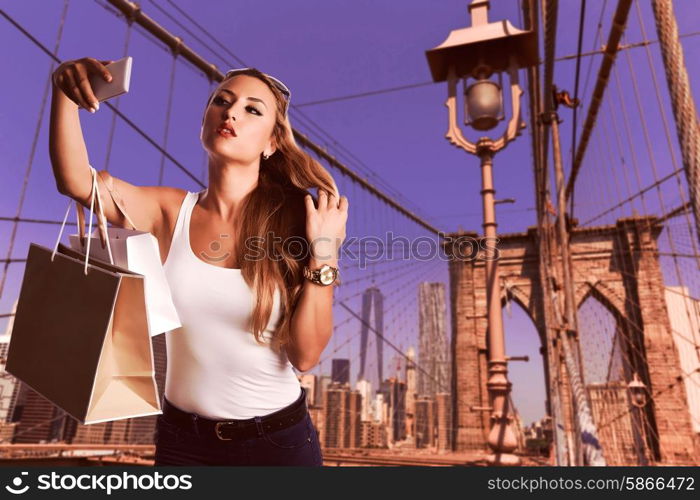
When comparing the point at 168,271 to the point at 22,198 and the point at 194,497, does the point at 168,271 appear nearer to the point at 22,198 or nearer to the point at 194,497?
the point at 194,497

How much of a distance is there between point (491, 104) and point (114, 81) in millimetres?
2807

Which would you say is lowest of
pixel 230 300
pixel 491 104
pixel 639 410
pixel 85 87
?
pixel 639 410

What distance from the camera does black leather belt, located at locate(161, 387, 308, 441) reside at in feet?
2.78

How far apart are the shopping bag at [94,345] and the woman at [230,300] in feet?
0.63

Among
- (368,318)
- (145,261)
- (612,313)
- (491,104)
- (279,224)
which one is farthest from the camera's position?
(612,313)

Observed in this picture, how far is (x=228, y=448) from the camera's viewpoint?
0.85 meters

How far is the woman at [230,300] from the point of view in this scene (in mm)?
830

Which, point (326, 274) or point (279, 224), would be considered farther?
point (279, 224)

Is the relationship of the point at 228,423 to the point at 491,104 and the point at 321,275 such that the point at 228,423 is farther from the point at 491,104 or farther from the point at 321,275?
the point at 491,104

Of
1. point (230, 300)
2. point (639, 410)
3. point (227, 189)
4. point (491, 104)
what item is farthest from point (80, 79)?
point (639, 410)

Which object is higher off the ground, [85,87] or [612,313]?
[612,313]

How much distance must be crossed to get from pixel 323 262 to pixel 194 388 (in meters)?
0.36

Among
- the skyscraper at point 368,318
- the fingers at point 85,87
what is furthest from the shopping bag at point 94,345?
the skyscraper at point 368,318

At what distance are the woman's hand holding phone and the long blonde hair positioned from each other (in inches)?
12.5
